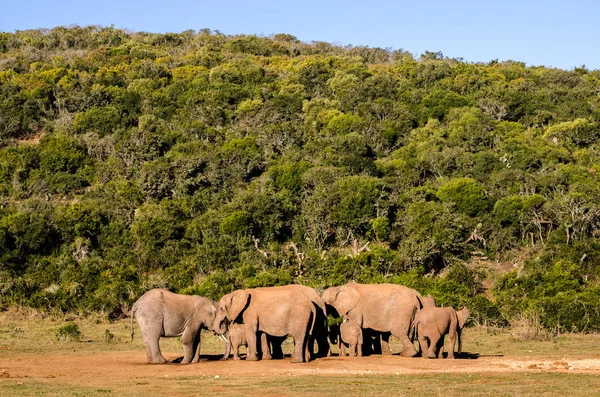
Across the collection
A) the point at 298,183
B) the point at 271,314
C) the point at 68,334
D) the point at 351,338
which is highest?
the point at 298,183

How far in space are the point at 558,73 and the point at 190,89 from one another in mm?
37520

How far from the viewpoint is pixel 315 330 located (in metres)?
23.0

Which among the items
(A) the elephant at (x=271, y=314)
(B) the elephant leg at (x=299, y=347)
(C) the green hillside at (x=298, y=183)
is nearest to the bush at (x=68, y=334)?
(C) the green hillside at (x=298, y=183)

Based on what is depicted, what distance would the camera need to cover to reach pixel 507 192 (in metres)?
53.4

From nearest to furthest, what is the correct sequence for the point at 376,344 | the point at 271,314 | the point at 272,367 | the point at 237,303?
the point at 272,367, the point at 271,314, the point at 237,303, the point at 376,344

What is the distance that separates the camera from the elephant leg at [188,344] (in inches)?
877

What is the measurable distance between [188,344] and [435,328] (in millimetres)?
6026

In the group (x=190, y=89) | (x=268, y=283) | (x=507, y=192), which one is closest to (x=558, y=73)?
(x=190, y=89)

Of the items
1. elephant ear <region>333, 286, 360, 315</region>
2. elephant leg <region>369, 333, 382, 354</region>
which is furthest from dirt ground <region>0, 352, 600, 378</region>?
elephant leg <region>369, 333, 382, 354</region>

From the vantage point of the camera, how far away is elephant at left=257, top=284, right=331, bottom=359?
2261cm

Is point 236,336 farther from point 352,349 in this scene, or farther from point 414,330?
point 414,330

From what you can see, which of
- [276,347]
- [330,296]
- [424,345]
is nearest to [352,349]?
[330,296]

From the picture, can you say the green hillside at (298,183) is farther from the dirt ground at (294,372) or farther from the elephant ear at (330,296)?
the elephant ear at (330,296)

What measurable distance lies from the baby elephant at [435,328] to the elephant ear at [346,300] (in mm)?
1618
